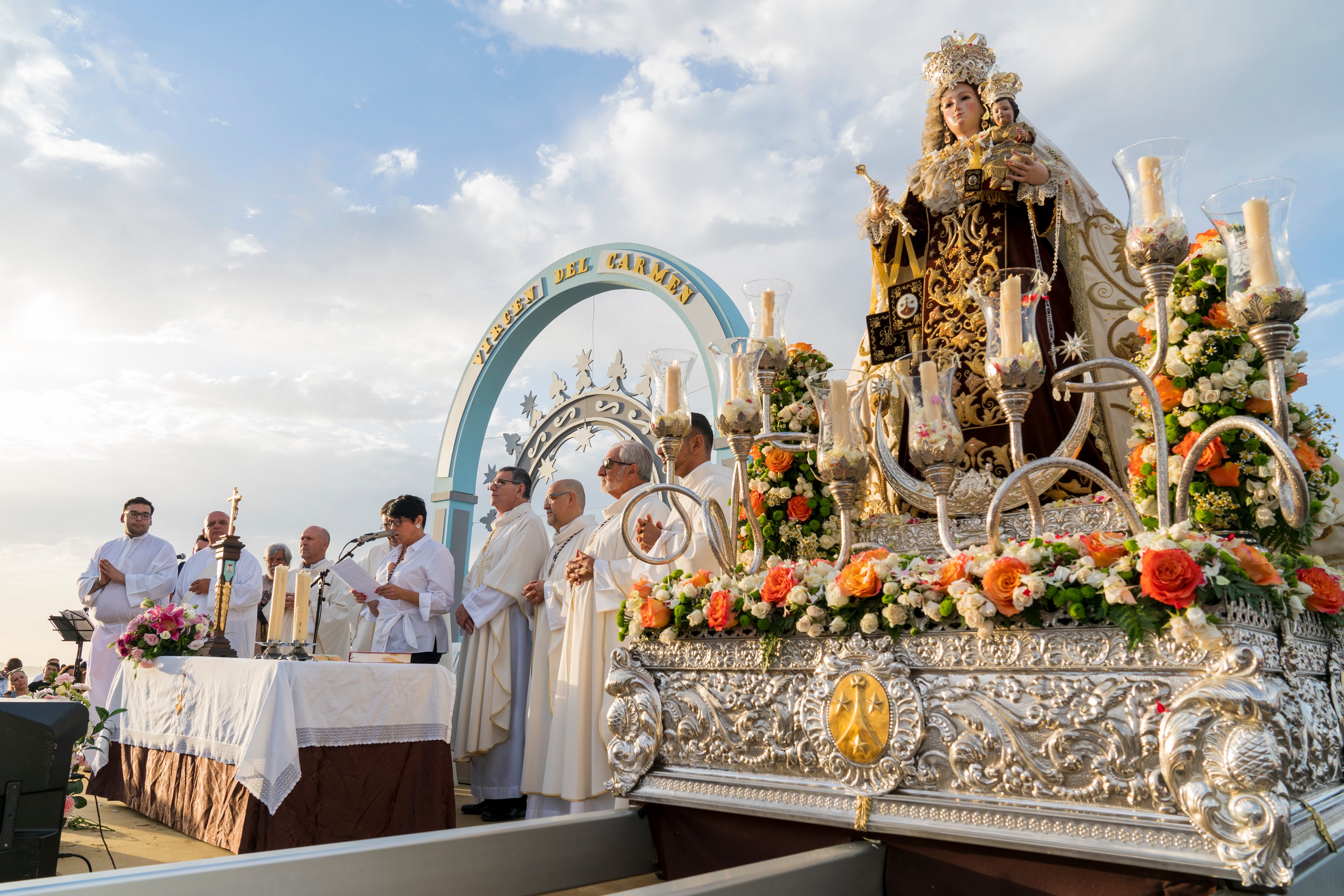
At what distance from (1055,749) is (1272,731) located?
1.46 ft

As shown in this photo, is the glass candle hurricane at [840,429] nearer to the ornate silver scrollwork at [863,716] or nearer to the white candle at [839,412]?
the white candle at [839,412]

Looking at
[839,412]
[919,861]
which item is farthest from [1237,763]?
[839,412]

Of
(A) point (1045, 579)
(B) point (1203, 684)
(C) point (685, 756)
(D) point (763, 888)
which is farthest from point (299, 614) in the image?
(B) point (1203, 684)

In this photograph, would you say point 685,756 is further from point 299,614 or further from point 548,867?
point 299,614

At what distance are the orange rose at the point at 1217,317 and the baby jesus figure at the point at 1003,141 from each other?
1.25 metres

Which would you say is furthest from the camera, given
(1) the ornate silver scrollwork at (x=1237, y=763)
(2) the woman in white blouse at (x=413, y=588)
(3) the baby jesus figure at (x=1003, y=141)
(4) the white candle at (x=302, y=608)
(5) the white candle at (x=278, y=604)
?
(2) the woman in white blouse at (x=413, y=588)

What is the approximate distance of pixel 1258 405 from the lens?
2.93 metres

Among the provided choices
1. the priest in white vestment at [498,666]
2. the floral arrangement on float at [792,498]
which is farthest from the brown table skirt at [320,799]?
the floral arrangement on float at [792,498]

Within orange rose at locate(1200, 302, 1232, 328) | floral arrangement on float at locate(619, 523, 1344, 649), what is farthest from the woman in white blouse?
orange rose at locate(1200, 302, 1232, 328)

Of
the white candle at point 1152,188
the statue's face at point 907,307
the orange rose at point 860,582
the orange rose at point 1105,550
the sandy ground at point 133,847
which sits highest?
the statue's face at point 907,307

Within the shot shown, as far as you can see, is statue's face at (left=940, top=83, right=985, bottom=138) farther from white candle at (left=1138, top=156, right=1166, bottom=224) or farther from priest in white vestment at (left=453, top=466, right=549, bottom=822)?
priest in white vestment at (left=453, top=466, right=549, bottom=822)

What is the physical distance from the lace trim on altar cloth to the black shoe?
1081mm

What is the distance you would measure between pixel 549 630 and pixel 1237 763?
4.61 meters

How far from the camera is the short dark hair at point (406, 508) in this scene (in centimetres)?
652
